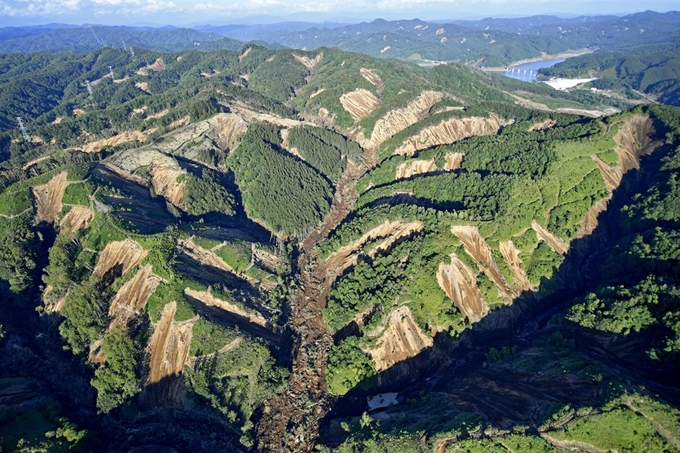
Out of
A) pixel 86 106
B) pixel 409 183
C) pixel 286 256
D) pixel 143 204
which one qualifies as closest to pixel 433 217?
pixel 409 183

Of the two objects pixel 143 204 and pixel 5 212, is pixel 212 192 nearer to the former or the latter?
pixel 143 204

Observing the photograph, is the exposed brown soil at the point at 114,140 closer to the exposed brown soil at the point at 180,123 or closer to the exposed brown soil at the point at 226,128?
the exposed brown soil at the point at 180,123

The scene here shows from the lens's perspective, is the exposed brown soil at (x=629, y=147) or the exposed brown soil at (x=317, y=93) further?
the exposed brown soil at (x=317, y=93)

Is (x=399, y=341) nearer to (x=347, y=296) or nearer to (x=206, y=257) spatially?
(x=347, y=296)

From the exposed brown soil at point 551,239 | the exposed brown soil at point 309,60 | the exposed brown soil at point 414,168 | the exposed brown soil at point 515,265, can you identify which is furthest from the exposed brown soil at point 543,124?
the exposed brown soil at point 309,60

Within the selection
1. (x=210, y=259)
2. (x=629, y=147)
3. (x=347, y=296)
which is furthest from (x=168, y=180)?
(x=629, y=147)

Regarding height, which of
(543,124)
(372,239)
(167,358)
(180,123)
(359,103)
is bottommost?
(167,358)

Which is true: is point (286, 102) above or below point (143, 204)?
above
